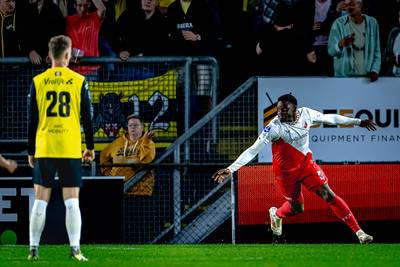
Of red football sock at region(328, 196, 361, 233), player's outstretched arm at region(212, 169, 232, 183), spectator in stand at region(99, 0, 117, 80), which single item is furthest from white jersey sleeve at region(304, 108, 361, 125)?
spectator in stand at region(99, 0, 117, 80)

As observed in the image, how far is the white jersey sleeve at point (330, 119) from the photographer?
14860 mm

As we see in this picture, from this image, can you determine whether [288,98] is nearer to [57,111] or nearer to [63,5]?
[63,5]

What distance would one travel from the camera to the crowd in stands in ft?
53.8

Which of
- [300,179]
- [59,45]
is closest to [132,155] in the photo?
[300,179]

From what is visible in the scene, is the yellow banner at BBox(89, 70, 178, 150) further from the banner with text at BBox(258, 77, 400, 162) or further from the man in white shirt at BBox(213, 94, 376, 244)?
the man in white shirt at BBox(213, 94, 376, 244)

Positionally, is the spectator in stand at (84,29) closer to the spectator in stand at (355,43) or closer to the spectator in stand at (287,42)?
the spectator in stand at (287,42)

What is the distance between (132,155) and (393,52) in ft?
13.6

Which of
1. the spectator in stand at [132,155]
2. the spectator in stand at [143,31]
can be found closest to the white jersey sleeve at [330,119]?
the spectator in stand at [132,155]

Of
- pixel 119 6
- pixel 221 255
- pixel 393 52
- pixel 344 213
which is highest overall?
pixel 119 6

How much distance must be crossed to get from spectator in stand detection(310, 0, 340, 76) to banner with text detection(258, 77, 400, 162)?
1.30m

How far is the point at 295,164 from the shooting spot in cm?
1572

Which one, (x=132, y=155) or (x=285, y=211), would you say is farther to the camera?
(x=132, y=155)

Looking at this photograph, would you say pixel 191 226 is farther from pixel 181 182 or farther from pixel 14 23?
pixel 14 23

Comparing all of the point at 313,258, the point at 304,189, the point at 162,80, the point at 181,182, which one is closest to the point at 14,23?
the point at 162,80
